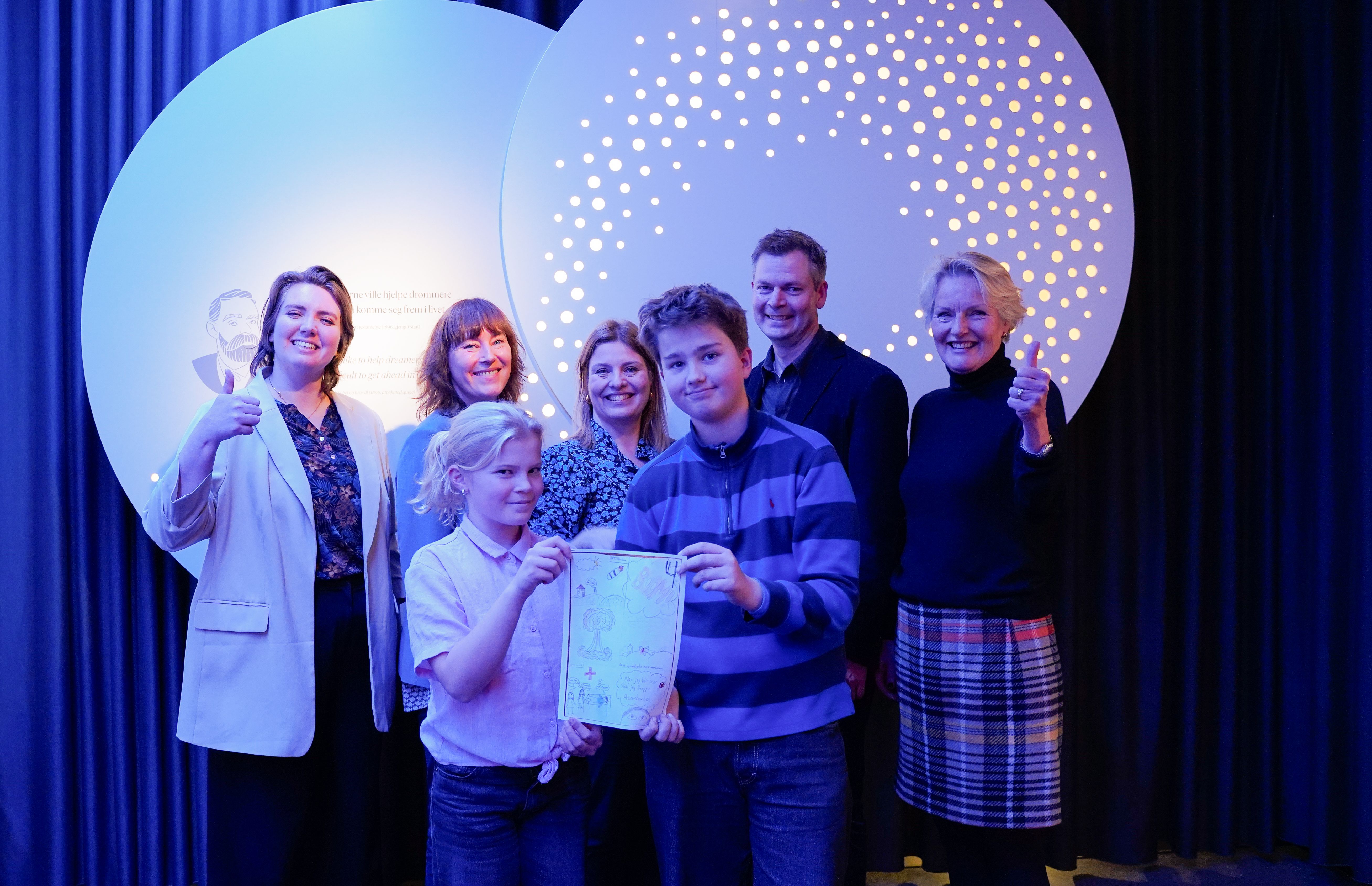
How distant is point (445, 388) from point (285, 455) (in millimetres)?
430

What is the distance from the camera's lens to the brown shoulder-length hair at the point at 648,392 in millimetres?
2168

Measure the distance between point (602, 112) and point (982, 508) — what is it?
5.17 ft

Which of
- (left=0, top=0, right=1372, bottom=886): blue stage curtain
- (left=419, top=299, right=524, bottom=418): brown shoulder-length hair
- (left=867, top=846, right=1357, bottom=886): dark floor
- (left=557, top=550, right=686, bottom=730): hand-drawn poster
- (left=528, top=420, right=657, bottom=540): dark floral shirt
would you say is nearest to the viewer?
(left=557, top=550, right=686, bottom=730): hand-drawn poster

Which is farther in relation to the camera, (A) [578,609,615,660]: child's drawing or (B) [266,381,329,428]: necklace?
(B) [266,381,329,428]: necklace

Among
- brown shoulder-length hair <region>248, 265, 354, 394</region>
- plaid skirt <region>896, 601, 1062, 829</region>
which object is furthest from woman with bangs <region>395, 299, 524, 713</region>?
plaid skirt <region>896, 601, 1062, 829</region>

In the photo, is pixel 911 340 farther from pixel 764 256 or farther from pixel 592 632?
pixel 592 632

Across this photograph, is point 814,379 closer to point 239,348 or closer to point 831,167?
point 831,167

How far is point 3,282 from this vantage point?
2.74m

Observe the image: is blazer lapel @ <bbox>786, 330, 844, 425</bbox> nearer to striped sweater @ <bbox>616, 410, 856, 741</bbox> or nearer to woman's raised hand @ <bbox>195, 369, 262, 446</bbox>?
striped sweater @ <bbox>616, 410, 856, 741</bbox>

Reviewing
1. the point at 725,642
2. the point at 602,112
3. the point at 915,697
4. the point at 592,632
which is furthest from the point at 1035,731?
the point at 602,112

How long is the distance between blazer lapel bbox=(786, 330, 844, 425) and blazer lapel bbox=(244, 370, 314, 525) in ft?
3.82

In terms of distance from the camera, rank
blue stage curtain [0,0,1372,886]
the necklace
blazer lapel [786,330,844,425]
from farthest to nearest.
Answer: blue stage curtain [0,0,1372,886] → the necklace → blazer lapel [786,330,844,425]

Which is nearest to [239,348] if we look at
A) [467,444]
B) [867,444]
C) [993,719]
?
[467,444]

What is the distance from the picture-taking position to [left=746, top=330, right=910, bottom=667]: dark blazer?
211 cm
